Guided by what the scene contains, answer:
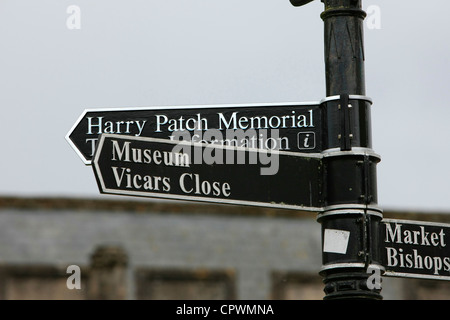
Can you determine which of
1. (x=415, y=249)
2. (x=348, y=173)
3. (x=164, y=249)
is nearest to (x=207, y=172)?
(x=348, y=173)

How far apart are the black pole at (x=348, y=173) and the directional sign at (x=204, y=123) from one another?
0.12 meters

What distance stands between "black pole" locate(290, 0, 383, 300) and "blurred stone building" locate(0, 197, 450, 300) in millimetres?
10642

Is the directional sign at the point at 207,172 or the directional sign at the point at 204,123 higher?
the directional sign at the point at 204,123

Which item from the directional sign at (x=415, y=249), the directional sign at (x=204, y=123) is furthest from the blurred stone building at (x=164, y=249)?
the directional sign at (x=204, y=123)

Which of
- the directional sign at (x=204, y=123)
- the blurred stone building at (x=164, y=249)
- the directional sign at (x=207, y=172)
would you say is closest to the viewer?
the directional sign at (x=207, y=172)

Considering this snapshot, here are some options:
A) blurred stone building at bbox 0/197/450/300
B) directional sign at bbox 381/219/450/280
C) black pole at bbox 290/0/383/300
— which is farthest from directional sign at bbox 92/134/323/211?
blurred stone building at bbox 0/197/450/300

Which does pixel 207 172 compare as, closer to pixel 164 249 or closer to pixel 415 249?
pixel 415 249

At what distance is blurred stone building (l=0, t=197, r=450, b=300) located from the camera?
1540cm

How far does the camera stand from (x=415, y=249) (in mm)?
4879

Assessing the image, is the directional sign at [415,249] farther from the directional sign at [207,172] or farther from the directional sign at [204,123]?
the directional sign at [204,123]

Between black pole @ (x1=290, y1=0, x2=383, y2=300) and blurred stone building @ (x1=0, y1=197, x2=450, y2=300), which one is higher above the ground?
blurred stone building @ (x1=0, y1=197, x2=450, y2=300)

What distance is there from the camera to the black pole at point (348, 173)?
14.9ft

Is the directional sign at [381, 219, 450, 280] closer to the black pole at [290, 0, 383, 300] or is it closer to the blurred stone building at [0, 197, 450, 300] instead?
the black pole at [290, 0, 383, 300]

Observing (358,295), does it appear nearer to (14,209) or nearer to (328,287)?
(328,287)
